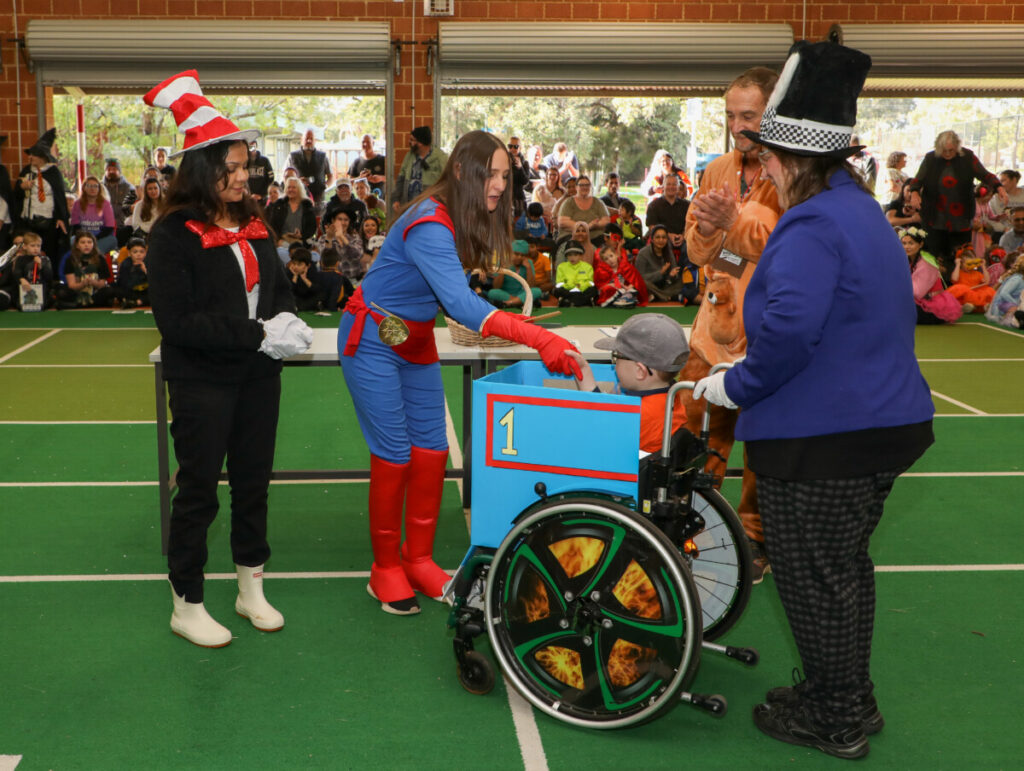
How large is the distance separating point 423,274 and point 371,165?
12974mm

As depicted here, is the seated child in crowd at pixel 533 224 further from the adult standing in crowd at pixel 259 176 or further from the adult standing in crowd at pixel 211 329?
the adult standing in crowd at pixel 211 329

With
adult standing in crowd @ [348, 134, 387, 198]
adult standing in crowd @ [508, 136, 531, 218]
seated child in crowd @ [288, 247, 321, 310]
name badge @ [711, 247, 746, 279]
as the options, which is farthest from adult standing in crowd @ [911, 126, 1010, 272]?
name badge @ [711, 247, 746, 279]

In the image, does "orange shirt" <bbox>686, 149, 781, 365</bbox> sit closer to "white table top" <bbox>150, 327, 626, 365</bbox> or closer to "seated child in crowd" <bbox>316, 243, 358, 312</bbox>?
"white table top" <bbox>150, 327, 626, 365</bbox>

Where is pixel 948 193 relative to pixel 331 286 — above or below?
above

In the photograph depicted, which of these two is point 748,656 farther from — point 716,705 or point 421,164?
point 421,164

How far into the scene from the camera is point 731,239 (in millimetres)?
3736

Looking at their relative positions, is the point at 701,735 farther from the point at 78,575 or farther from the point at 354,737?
the point at 78,575

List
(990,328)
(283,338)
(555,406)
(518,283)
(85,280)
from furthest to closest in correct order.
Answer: (85,280), (518,283), (990,328), (283,338), (555,406)

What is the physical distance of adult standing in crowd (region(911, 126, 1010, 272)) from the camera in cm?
1439

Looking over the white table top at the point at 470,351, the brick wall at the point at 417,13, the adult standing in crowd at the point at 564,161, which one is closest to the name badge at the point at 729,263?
the white table top at the point at 470,351

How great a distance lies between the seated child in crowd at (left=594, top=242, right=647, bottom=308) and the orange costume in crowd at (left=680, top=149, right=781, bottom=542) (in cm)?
880

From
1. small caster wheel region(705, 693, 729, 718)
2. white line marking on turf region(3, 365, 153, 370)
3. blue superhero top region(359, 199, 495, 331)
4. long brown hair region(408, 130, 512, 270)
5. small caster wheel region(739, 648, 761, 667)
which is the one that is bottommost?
small caster wheel region(705, 693, 729, 718)

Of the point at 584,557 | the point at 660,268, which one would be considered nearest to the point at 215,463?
the point at 584,557

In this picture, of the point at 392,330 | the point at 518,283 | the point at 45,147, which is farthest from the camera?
the point at 45,147
